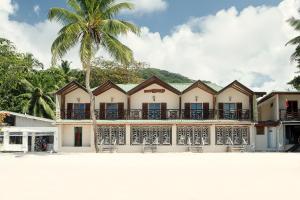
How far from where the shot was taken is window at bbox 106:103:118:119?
118 feet

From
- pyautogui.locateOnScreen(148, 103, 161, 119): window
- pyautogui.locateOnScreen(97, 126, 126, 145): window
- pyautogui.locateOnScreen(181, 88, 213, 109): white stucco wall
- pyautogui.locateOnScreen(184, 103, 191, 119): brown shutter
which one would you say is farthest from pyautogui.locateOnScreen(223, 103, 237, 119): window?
pyautogui.locateOnScreen(97, 126, 126, 145): window

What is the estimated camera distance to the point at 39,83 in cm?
4709

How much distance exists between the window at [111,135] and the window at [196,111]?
5622 mm

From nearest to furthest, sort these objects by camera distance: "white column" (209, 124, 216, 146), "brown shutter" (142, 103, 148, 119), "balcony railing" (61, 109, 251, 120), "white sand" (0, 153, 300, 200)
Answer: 1. "white sand" (0, 153, 300, 200)
2. "white column" (209, 124, 216, 146)
3. "balcony railing" (61, 109, 251, 120)
4. "brown shutter" (142, 103, 148, 119)

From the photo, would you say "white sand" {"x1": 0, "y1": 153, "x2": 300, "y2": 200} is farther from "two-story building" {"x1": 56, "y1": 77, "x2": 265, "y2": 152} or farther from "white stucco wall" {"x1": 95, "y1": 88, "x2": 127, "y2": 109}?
"white stucco wall" {"x1": 95, "y1": 88, "x2": 127, "y2": 109}

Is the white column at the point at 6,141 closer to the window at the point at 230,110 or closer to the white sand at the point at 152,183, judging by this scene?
the window at the point at 230,110

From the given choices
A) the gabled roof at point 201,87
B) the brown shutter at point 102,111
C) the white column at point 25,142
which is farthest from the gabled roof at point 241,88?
the white column at point 25,142

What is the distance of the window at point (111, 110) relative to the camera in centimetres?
3600

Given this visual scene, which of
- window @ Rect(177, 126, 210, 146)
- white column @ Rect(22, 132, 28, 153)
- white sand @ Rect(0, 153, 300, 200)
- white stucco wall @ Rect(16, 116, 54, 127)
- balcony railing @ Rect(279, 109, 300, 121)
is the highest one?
balcony railing @ Rect(279, 109, 300, 121)

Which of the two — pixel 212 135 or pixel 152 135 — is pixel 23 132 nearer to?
pixel 152 135

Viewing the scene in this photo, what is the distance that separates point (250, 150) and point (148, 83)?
371 inches

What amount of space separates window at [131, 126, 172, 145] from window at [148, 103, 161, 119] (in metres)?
0.92

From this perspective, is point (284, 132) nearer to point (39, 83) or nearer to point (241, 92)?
point (241, 92)

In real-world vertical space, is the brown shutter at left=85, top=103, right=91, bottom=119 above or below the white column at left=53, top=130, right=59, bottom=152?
above
